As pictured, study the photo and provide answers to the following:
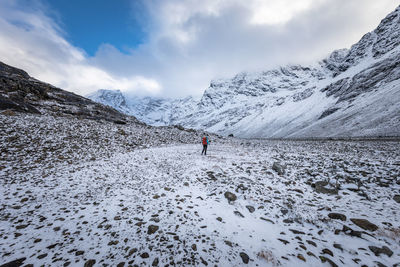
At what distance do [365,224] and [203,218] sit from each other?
5.01m

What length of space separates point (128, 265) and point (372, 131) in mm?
80253

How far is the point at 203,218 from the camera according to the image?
18.1 ft

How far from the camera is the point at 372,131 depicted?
5338cm

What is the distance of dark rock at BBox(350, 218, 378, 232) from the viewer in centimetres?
444

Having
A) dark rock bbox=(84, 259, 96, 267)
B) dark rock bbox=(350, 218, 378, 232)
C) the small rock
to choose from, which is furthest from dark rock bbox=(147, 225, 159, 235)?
dark rock bbox=(350, 218, 378, 232)

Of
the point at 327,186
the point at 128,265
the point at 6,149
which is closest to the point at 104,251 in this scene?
the point at 128,265

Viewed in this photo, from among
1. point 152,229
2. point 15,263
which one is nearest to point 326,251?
point 152,229

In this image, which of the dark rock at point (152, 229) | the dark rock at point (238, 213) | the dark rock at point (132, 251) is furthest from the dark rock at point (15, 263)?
the dark rock at point (238, 213)

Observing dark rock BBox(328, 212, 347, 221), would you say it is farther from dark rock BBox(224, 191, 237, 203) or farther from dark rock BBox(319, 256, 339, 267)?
dark rock BBox(224, 191, 237, 203)

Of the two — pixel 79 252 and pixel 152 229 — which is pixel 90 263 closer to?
pixel 79 252

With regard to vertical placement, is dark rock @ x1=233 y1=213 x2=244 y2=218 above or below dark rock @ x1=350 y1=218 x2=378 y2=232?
below

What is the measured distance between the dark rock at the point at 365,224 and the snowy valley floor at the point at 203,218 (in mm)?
41

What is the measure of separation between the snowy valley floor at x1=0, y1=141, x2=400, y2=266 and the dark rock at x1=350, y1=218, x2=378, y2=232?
4 cm

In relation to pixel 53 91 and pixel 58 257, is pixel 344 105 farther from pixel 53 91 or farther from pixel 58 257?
pixel 53 91
